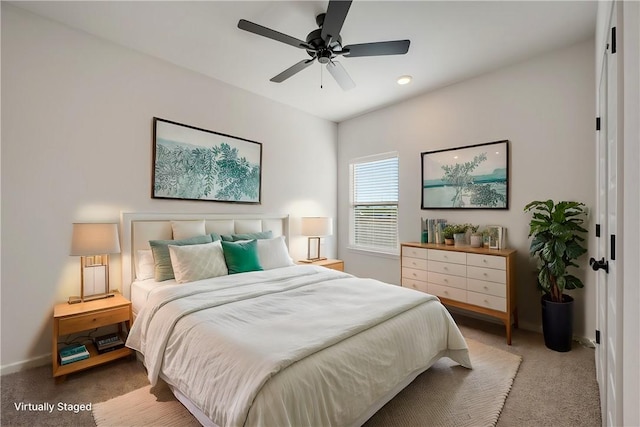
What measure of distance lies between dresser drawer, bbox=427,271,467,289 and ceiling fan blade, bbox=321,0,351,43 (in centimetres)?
262

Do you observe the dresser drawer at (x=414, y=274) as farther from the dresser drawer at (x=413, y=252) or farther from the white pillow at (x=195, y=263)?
the white pillow at (x=195, y=263)

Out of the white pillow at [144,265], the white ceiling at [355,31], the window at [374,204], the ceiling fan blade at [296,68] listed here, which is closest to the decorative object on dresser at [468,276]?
the window at [374,204]

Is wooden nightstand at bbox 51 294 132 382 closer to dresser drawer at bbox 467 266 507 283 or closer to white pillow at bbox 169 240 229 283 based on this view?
white pillow at bbox 169 240 229 283

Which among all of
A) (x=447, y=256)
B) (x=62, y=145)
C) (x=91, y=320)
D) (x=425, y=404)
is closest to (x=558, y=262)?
(x=447, y=256)

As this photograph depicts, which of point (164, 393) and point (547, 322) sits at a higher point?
point (547, 322)

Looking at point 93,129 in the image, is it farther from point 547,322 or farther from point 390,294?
point 547,322

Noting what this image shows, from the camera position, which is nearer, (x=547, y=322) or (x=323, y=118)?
(x=547, y=322)

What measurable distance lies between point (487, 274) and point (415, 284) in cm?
84

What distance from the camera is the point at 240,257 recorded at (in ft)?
9.70

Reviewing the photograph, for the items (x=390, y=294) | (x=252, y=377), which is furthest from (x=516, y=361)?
(x=252, y=377)

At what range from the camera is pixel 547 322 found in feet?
8.79

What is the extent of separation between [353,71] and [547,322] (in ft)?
10.3

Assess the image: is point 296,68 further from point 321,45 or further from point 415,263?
point 415,263

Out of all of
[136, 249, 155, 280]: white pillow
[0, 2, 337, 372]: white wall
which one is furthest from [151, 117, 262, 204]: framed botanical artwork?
[136, 249, 155, 280]: white pillow
